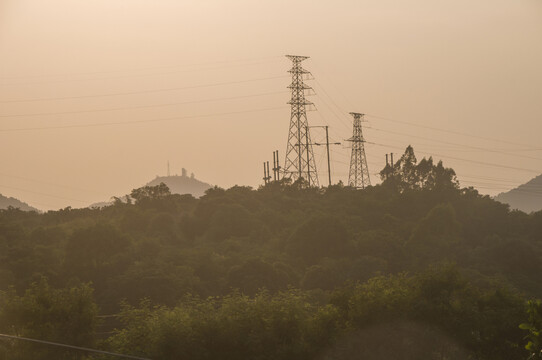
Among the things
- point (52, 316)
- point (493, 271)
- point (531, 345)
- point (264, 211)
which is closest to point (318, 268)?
point (493, 271)

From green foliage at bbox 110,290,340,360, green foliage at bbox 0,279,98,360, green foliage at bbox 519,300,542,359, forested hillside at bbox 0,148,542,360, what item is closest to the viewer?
green foliage at bbox 519,300,542,359

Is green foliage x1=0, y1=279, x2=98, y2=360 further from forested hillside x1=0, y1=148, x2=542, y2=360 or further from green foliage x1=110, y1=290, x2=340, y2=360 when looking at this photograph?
green foliage x1=110, y1=290, x2=340, y2=360

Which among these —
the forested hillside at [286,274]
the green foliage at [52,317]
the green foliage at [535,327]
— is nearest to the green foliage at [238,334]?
the forested hillside at [286,274]

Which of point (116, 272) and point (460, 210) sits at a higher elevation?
point (460, 210)

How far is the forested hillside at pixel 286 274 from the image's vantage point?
4144cm

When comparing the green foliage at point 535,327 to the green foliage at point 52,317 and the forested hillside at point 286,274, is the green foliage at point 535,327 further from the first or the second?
the green foliage at point 52,317

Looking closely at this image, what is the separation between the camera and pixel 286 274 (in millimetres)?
74938

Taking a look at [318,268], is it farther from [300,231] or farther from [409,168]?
[409,168]

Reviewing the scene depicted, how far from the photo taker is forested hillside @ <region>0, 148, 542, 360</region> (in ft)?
136

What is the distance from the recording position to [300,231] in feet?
289

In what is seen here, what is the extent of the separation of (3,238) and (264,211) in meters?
35.7

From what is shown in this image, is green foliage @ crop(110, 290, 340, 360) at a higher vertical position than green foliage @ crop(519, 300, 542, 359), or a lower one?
lower

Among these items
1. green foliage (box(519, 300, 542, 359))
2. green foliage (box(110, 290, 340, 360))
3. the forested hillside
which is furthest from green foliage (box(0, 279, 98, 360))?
green foliage (box(519, 300, 542, 359))

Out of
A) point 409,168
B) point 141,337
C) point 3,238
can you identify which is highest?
point 409,168
